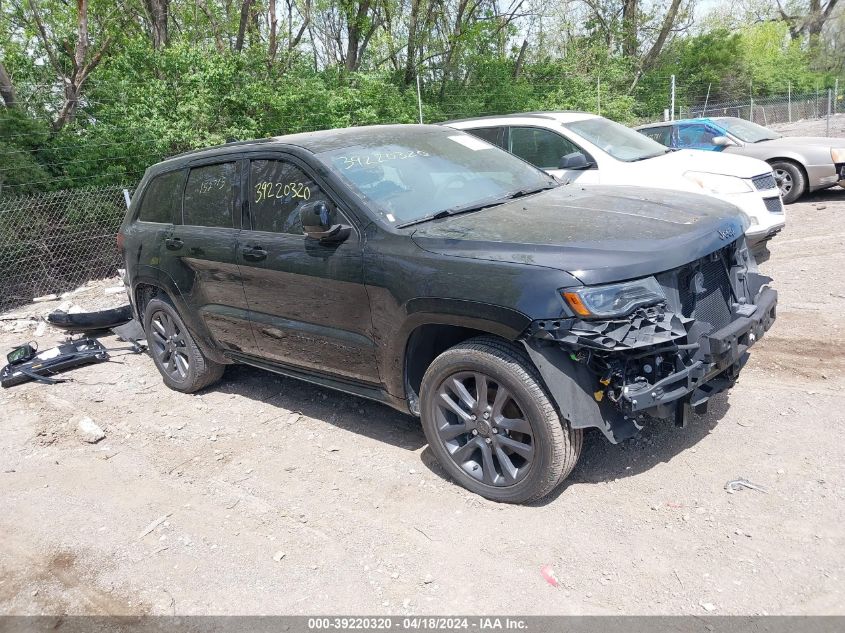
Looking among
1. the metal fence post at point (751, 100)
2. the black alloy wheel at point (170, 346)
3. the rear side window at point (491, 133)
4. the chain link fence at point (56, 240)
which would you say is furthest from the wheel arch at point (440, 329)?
the metal fence post at point (751, 100)

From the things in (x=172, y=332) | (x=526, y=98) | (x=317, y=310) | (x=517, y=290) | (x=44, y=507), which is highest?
(x=526, y=98)

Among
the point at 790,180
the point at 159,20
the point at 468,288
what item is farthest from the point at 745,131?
the point at 159,20

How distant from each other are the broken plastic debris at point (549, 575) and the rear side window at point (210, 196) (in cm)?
303

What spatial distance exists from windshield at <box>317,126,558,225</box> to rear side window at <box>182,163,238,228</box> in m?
0.88

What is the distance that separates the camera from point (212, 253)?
4.86 m

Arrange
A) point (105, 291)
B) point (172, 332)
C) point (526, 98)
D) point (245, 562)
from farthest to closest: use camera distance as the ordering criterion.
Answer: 1. point (526, 98)
2. point (105, 291)
3. point (172, 332)
4. point (245, 562)

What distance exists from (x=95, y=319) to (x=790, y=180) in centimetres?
1008

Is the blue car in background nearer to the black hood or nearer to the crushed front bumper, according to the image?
the black hood

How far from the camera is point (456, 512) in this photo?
3.63 meters

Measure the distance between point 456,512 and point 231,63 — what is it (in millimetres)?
10070

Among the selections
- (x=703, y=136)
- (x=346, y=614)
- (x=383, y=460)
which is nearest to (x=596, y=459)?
(x=383, y=460)

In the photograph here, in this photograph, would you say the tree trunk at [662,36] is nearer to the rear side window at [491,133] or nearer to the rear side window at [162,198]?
the rear side window at [491,133]

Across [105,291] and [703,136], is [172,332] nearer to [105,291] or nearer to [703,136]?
[105,291]

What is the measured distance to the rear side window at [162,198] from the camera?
5.36 m
